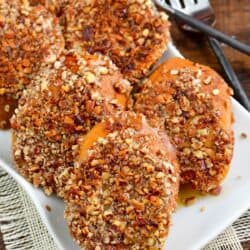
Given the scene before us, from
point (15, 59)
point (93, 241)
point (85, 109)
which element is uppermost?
point (15, 59)

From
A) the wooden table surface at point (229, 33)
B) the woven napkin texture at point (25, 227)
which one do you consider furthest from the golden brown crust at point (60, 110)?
the wooden table surface at point (229, 33)

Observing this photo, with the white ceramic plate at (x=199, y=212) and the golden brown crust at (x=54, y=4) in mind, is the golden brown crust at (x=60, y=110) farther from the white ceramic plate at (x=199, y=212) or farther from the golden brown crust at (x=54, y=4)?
the golden brown crust at (x=54, y=4)

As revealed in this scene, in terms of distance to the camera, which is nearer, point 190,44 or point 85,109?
point 85,109

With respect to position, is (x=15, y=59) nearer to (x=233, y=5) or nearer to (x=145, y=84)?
(x=145, y=84)

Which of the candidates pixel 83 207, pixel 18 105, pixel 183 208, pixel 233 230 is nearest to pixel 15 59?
pixel 18 105

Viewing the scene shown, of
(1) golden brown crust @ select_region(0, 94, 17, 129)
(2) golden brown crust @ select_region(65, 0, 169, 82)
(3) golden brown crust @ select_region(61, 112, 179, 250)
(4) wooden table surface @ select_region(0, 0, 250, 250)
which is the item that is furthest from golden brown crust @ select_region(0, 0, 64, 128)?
(4) wooden table surface @ select_region(0, 0, 250, 250)

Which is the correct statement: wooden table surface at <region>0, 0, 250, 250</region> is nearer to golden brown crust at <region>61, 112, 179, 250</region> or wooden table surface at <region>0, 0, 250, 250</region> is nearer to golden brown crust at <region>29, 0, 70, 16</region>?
golden brown crust at <region>29, 0, 70, 16</region>

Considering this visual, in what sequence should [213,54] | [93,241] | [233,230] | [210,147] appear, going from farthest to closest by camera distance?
[213,54], [233,230], [210,147], [93,241]

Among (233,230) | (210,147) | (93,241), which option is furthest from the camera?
(233,230)

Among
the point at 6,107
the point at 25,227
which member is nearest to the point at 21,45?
the point at 6,107
